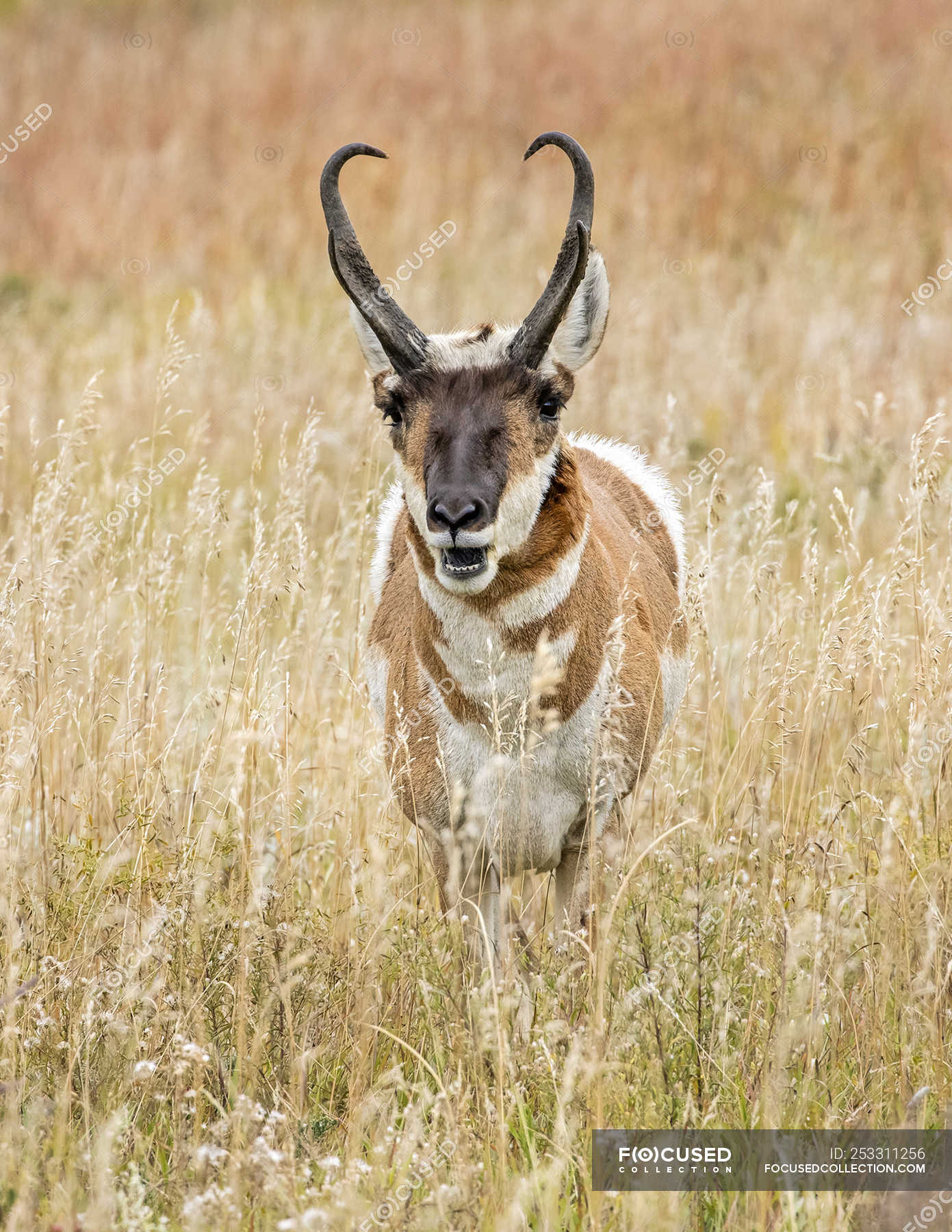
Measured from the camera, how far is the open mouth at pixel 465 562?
4.27m

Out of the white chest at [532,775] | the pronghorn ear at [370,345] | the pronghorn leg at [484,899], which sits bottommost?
the pronghorn leg at [484,899]

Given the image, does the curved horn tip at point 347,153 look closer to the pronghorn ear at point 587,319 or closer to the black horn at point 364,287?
the black horn at point 364,287

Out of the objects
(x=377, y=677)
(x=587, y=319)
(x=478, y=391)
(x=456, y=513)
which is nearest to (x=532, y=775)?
(x=456, y=513)

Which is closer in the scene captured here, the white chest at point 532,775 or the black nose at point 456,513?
the black nose at point 456,513

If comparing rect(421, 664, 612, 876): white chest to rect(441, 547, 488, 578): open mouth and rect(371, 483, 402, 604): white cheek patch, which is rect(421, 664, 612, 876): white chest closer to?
rect(441, 547, 488, 578): open mouth

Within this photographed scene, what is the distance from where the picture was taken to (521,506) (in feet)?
14.6

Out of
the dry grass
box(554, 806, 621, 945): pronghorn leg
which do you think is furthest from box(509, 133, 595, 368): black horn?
box(554, 806, 621, 945): pronghorn leg

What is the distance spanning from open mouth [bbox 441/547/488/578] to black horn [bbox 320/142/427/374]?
88 cm

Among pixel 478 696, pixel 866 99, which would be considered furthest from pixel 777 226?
pixel 478 696

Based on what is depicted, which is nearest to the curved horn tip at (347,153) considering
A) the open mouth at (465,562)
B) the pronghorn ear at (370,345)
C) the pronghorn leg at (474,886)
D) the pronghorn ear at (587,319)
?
the pronghorn ear at (370,345)

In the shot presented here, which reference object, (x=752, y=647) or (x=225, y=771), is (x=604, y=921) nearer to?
(x=752, y=647)

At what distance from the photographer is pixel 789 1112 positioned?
3607 mm

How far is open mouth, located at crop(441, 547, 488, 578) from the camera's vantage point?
427 cm

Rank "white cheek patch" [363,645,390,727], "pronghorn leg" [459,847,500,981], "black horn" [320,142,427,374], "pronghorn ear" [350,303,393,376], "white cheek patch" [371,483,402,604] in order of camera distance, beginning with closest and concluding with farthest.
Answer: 1. "pronghorn leg" [459,847,500,981]
2. "black horn" [320,142,427,374]
3. "pronghorn ear" [350,303,393,376]
4. "white cheek patch" [363,645,390,727]
5. "white cheek patch" [371,483,402,604]
